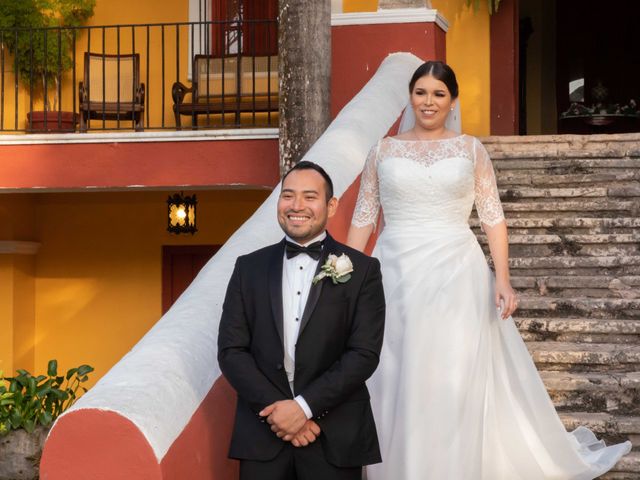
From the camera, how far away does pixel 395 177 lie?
4160mm

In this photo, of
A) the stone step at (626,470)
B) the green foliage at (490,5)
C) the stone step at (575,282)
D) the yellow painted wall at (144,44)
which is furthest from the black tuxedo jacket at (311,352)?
the yellow painted wall at (144,44)

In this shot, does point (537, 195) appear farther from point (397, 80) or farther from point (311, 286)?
point (311, 286)

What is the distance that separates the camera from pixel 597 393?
500 centimetres

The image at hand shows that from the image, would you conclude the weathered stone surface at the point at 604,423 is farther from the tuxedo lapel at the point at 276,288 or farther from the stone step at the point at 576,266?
the tuxedo lapel at the point at 276,288

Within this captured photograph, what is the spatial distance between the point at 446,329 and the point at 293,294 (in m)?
0.98

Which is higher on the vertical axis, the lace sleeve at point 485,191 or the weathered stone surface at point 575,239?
the lace sleeve at point 485,191

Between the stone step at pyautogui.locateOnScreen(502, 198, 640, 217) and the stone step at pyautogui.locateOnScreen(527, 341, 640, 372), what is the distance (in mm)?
1620

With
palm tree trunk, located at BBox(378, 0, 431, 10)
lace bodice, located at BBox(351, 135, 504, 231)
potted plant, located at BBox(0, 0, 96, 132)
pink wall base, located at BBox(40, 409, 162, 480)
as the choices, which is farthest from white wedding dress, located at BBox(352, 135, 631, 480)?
potted plant, located at BBox(0, 0, 96, 132)

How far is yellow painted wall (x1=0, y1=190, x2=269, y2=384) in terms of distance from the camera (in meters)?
11.1

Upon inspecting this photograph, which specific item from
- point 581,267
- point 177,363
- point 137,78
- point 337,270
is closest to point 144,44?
point 137,78

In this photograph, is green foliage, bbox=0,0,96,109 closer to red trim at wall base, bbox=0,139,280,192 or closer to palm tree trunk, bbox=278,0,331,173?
red trim at wall base, bbox=0,139,280,192

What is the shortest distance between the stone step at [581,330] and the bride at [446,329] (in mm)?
1081

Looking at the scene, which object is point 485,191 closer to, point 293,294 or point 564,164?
point 293,294

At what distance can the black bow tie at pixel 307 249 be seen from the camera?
3135 millimetres
